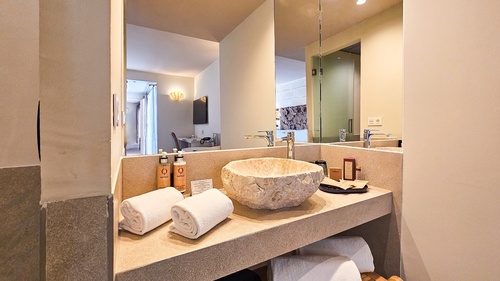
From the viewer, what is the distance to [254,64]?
4.74 feet

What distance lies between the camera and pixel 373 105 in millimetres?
1653

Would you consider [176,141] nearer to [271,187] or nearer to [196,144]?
[196,144]

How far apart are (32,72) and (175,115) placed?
2.11ft

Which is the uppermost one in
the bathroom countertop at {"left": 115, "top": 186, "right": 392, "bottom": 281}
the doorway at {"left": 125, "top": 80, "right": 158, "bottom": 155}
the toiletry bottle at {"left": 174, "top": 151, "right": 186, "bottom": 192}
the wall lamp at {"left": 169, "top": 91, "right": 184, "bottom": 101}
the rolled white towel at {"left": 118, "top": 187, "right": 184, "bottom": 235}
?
the wall lamp at {"left": 169, "top": 91, "right": 184, "bottom": 101}

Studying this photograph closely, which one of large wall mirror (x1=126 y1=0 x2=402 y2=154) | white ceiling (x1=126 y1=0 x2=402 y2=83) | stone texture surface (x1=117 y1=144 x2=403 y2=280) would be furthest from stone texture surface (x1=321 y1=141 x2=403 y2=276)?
white ceiling (x1=126 y1=0 x2=402 y2=83)

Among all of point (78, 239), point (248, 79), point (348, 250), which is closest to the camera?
point (78, 239)

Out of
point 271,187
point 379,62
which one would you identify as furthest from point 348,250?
point 379,62

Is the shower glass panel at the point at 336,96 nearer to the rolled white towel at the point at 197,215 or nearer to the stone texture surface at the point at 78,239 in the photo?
the rolled white towel at the point at 197,215

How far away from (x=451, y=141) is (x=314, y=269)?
77 cm

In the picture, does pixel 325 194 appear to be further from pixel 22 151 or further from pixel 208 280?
pixel 22 151

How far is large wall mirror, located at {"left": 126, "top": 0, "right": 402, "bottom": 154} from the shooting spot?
3.73ft

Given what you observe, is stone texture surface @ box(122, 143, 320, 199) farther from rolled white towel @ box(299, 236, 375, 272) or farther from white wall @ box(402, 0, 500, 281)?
white wall @ box(402, 0, 500, 281)

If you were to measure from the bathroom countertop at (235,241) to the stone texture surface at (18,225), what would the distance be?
196 mm

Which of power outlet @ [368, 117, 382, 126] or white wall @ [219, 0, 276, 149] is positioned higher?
white wall @ [219, 0, 276, 149]
